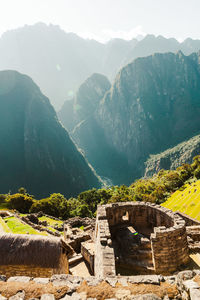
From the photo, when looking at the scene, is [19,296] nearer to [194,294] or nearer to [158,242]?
[194,294]

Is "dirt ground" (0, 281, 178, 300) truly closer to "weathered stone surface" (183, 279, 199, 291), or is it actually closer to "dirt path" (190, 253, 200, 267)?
"weathered stone surface" (183, 279, 199, 291)

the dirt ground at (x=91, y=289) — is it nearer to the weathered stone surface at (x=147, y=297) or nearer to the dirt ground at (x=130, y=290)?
the dirt ground at (x=130, y=290)

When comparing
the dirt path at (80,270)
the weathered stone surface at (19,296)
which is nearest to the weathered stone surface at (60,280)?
the weathered stone surface at (19,296)

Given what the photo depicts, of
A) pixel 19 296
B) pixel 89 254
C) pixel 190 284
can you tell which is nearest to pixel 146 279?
pixel 190 284

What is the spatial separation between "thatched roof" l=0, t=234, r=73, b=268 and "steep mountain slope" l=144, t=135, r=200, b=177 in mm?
141192

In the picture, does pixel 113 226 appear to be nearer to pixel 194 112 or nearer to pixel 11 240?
pixel 11 240

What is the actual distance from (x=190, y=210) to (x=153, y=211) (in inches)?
1134

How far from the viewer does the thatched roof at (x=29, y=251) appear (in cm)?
785

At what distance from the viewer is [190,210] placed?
37.9 meters

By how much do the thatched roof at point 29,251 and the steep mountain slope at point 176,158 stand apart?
463 ft

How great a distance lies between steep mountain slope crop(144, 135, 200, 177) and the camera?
450ft

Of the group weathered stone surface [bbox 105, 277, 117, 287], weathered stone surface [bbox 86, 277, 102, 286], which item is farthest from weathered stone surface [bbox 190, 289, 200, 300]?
weathered stone surface [bbox 86, 277, 102, 286]

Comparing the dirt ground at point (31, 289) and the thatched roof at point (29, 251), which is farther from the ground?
the thatched roof at point (29, 251)

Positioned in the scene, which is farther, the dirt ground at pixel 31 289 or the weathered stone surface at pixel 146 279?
the weathered stone surface at pixel 146 279
